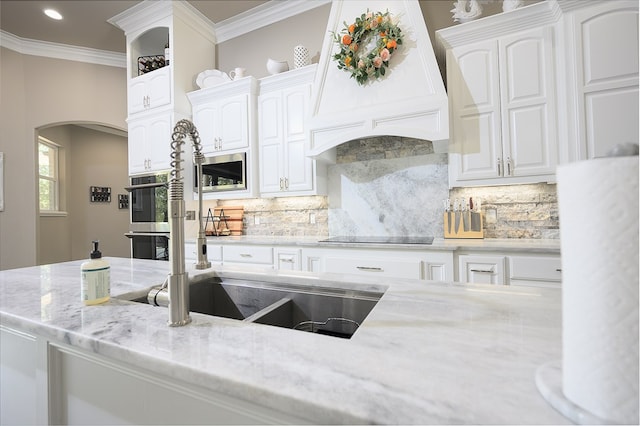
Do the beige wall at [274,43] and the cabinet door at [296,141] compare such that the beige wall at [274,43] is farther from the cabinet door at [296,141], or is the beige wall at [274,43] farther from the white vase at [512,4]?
the white vase at [512,4]

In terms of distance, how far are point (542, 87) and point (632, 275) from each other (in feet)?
7.81

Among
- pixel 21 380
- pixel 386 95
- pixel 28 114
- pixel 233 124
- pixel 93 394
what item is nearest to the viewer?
pixel 93 394

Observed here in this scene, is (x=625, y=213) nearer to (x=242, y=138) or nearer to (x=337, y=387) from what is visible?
(x=337, y=387)

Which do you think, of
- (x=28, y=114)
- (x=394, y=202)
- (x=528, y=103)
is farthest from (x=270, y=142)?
(x=28, y=114)

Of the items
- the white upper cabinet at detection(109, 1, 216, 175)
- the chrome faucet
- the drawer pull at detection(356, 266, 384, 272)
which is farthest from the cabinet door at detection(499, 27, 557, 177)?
the white upper cabinet at detection(109, 1, 216, 175)

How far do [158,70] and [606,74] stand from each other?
13.1ft

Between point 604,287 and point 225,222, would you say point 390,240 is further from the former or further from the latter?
point 604,287

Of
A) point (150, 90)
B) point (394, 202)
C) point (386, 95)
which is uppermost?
point (150, 90)

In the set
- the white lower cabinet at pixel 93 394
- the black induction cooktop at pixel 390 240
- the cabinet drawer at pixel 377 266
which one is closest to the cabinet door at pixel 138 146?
the black induction cooktop at pixel 390 240

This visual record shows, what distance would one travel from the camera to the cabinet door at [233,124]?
3.11 meters

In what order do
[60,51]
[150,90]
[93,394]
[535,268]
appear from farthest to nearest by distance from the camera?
1. [60,51]
2. [150,90]
3. [535,268]
4. [93,394]

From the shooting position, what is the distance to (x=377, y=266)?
227cm

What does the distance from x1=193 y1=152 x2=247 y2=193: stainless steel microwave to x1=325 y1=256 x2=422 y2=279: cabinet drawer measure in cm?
135

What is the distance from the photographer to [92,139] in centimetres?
552
